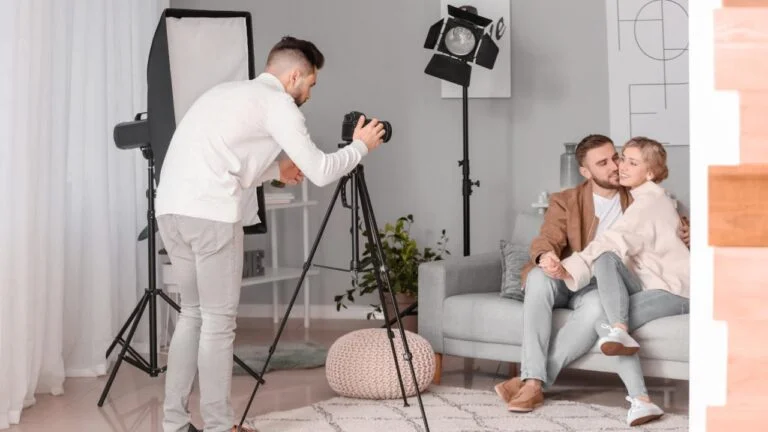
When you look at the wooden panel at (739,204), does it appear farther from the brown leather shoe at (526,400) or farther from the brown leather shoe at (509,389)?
the brown leather shoe at (509,389)

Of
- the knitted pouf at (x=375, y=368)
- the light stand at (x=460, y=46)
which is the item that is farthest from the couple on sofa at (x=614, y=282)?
the light stand at (x=460, y=46)

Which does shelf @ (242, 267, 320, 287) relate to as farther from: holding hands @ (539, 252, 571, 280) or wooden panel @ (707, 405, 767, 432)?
wooden panel @ (707, 405, 767, 432)

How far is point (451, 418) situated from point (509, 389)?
0.32 metres

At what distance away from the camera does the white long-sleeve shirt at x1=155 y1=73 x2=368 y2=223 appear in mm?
3389

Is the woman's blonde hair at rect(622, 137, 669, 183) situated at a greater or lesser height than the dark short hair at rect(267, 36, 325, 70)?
lesser

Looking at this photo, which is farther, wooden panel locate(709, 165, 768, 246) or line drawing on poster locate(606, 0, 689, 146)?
line drawing on poster locate(606, 0, 689, 146)

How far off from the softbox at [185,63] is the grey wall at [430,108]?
204cm

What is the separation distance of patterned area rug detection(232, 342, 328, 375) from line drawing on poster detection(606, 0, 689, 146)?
1968 millimetres

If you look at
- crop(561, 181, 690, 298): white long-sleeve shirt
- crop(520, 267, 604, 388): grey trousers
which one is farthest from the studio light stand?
crop(561, 181, 690, 298): white long-sleeve shirt

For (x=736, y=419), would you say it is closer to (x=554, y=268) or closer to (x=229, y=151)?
(x=229, y=151)

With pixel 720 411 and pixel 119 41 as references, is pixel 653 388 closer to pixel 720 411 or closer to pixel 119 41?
pixel 119 41

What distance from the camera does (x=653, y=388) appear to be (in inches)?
177

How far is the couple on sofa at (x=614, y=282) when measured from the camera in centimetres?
393

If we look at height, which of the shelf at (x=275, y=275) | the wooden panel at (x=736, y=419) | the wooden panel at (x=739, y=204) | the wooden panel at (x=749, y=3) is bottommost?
the shelf at (x=275, y=275)
